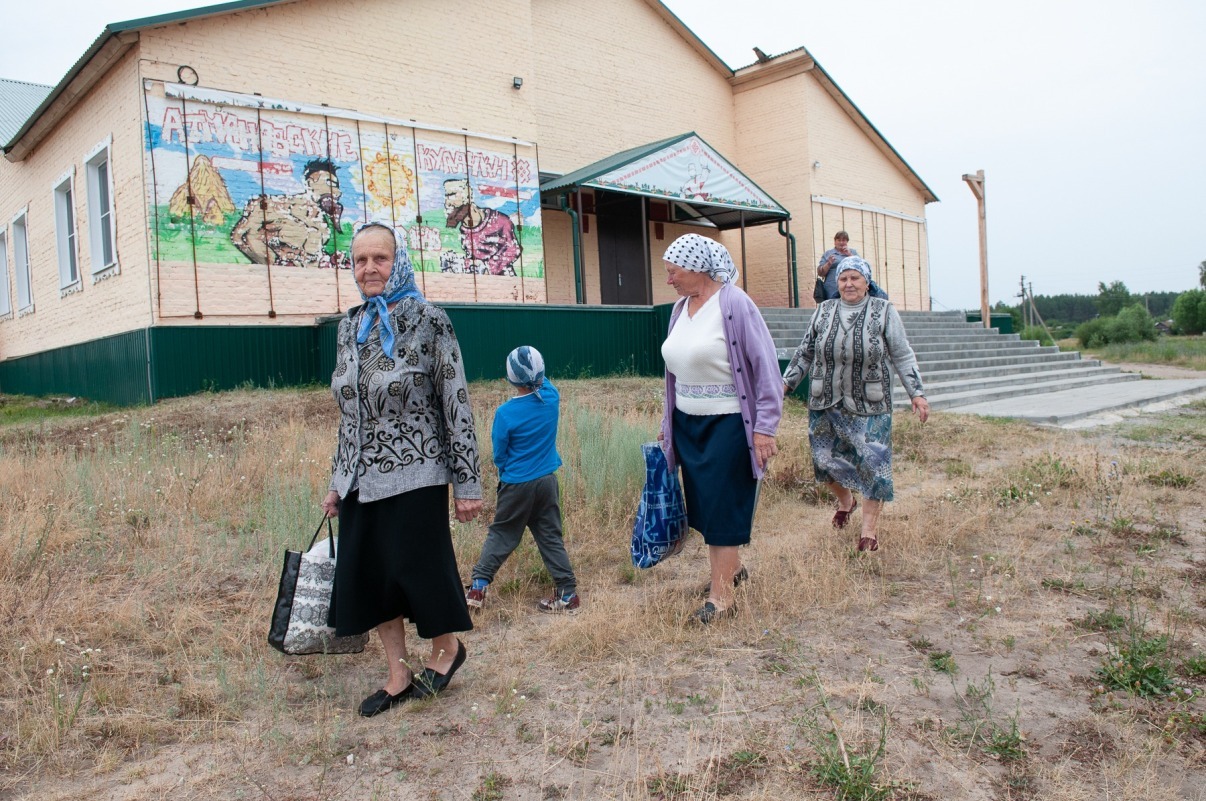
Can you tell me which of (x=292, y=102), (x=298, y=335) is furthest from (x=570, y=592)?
(x=292, y=102)

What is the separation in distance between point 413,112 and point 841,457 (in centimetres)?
1062

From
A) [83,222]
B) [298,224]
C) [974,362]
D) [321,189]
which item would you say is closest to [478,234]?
[321,189]

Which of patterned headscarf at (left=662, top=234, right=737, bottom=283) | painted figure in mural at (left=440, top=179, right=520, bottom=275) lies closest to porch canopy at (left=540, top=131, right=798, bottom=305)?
painted figure in mural at (left=440, top=179, right=520, bottom=275)

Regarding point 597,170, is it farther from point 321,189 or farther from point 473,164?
point 321,189

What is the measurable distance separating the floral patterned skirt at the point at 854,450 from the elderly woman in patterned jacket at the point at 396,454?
2.77 metres

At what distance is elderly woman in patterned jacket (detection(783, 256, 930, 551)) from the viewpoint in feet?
16.7

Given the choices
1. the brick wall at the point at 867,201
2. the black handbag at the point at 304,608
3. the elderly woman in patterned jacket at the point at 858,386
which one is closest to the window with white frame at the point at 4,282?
the brick wall at the point at 867,201

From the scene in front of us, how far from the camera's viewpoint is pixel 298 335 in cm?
1228

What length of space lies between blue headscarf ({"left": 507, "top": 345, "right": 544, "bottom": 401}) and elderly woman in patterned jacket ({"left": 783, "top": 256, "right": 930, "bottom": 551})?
1.53 m

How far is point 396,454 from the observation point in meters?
3.09

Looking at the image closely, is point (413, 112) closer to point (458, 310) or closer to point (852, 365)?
point (458, 310)

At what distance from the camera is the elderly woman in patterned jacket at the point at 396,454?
10.2 ft

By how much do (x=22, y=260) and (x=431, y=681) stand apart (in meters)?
17.7

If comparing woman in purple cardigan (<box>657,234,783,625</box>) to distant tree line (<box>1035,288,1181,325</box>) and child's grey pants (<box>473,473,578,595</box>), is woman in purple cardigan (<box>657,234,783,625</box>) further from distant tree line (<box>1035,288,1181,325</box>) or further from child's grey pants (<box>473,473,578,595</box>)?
distant tree line (<box>1035,288,1181,325</box>)
